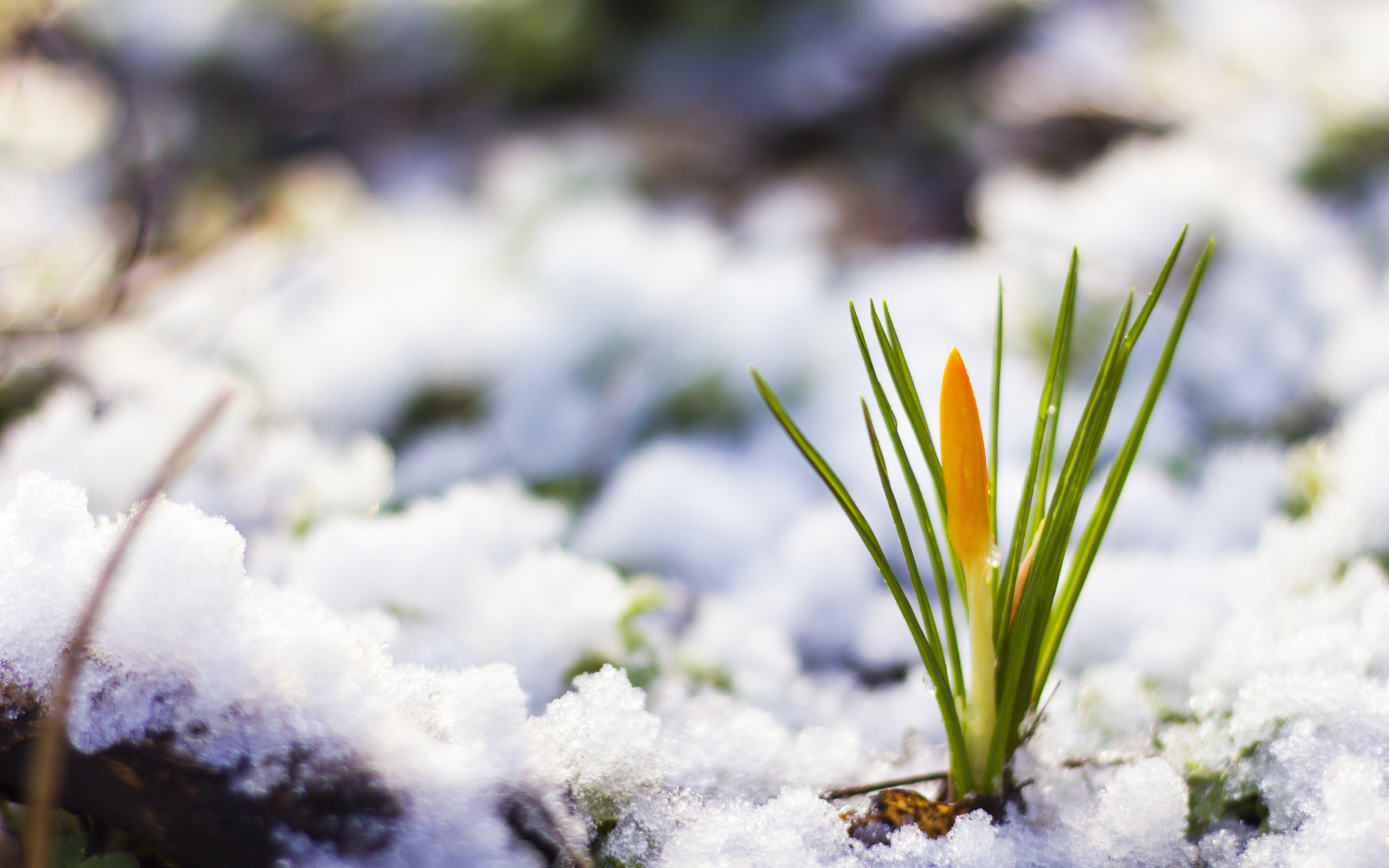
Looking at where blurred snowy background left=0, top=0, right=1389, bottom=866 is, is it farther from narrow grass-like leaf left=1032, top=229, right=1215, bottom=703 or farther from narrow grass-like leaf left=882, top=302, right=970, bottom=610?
narrow grass-like leaf left=882, top=302, right=970, bottom=610

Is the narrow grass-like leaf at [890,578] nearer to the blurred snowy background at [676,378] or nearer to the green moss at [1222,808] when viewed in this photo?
the blurred snowy background at [676,378]

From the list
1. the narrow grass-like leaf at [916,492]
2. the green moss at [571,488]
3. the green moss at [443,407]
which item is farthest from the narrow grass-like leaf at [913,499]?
the green moss at [443,407]

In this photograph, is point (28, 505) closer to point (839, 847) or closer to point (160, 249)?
point (839, 847)

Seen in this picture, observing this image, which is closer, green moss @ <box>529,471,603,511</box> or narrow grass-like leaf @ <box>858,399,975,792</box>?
narrow grass-like leaf @ <box>858,399,975,792</box>

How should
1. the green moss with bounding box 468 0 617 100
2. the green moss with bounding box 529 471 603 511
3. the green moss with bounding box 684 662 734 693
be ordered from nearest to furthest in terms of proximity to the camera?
1. the green moss with bounding box 684 662 734 693
2. the green moss with bounding box 529 471 603 511
3. the green moss with bounding box 468 0 617 100

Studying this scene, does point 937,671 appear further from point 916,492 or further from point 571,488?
point 571,488

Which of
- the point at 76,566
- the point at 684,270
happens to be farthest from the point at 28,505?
the point at 684,270

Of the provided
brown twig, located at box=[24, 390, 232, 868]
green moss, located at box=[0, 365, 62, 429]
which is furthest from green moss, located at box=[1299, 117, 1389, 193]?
green moss, located at box=[0, 365, 62, 429]
